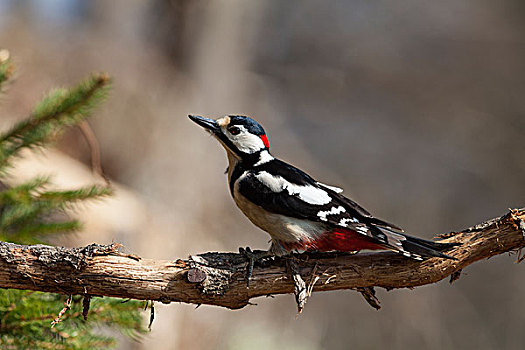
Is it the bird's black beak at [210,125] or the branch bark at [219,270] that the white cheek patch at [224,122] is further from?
the branch bark at [219,270]

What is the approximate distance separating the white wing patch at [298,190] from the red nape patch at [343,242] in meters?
0.06

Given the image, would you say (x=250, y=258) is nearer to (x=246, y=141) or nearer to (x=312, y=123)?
(x=246, y=141)

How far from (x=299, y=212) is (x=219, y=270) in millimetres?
206

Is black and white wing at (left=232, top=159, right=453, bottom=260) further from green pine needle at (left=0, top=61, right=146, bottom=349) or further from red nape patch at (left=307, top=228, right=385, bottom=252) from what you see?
green pine needle at (left=0, top=61, right=146, bottom=349)

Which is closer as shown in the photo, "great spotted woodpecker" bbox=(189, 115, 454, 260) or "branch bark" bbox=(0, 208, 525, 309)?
"branch bark" bbox=(0, 208, 525, 309)

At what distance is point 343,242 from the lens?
104cm

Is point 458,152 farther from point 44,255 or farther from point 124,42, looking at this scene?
point 44,255

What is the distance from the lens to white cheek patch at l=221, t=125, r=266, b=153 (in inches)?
43.8

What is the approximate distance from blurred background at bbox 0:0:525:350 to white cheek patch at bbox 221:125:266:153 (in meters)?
1.96

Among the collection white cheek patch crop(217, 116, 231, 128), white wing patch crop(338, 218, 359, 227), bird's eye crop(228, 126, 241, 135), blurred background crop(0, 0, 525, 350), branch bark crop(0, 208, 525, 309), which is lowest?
branch bark crop(0, 208, 525, 309)

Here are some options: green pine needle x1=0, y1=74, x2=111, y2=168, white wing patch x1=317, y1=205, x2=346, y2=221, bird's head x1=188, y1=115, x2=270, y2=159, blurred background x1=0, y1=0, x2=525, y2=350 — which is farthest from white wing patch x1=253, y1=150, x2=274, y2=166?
blurred background x1=0, y1=0, x2=525, y2=350

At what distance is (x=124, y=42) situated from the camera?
3.84m

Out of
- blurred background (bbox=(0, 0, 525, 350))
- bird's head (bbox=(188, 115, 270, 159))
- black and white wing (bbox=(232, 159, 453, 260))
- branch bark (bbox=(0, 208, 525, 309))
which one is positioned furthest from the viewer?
blurred background (bbox=(0, 0, 525, 350))

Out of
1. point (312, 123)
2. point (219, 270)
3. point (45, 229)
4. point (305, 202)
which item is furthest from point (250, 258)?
point (312, 123)
